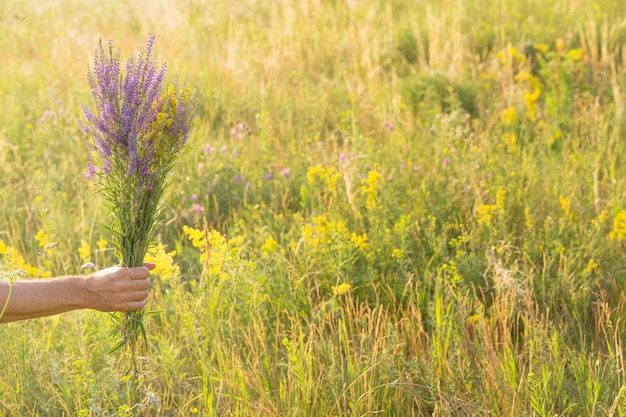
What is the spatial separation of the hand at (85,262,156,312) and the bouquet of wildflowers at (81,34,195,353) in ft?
0.28

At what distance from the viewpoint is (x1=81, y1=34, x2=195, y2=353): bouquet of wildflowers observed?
2.47m

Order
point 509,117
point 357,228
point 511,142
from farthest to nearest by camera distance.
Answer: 1. point 509,117
2. point 511,142
3. point 357,228

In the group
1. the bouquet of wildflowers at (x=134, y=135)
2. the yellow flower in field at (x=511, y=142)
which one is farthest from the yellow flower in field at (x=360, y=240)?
the yellow flower in field at (x=511, y=142)

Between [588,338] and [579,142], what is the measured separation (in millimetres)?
2100

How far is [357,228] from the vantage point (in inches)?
160

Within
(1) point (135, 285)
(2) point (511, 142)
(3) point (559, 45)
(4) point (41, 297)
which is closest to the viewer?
(4) point (41, 297)

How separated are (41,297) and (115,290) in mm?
213

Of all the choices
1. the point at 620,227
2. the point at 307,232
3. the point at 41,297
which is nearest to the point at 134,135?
the point at 41,297

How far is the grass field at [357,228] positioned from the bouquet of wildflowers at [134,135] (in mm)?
196

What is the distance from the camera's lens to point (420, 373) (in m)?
2.99

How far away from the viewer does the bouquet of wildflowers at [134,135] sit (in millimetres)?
2473

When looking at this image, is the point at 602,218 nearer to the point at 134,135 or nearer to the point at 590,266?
the point at 590,266

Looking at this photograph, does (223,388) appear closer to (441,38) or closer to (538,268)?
(538,268)

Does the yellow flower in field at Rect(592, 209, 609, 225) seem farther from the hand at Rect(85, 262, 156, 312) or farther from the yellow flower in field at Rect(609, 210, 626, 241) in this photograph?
the hand at Rect(85, 262, 156, 312)
